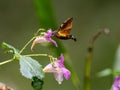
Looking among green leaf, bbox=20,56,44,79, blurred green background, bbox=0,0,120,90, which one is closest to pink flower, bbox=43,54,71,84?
green leaf, bbox=20,56,44,79

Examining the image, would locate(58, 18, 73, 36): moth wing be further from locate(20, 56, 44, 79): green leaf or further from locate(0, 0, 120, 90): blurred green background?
locate(0, 0, 120, 90): blurred green background

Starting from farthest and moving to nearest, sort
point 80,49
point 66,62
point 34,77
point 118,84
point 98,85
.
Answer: point 80,49
point 98,85
point 66,62
point 118,84
point 34,77

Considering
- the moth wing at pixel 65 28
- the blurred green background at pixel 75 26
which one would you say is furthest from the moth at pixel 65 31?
the blurred green background at pixel 75 26

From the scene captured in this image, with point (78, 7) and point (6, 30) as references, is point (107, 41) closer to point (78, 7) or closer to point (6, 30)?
point (78, 7)

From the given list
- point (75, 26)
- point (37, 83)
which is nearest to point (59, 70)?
point (37, 83)

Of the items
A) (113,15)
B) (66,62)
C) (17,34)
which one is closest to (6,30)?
(17,34)
